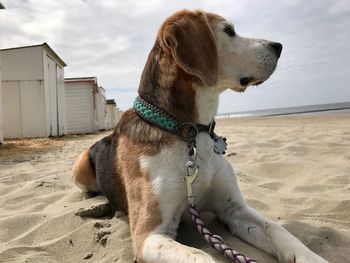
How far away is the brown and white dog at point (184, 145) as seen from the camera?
241cm

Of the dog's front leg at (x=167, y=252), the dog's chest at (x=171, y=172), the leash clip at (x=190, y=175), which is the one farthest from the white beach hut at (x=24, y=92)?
the dog's front leg at (x=167, y=252)

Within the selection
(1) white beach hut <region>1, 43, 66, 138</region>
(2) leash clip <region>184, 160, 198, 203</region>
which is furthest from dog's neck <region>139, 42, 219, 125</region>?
(1) white beach hut <region>1, 43, 66, 138</region>

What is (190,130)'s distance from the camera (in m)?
2.59

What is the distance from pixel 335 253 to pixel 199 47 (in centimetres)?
148

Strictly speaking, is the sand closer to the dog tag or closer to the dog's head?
the dog tag

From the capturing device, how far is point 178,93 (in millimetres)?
2623

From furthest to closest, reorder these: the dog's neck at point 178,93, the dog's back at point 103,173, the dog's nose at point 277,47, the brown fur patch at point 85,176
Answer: the brown fur patch at point 85,176 < the dog's back at point 103,173 < the dog's nose at point 277,47 < the dog's neck at point 178,93

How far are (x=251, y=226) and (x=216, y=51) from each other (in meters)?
1.16

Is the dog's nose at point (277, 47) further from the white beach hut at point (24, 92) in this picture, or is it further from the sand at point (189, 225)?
the white beach hut at point (24, 92)

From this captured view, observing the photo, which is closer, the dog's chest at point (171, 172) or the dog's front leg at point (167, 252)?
the dog's front leg at point (167, 252)

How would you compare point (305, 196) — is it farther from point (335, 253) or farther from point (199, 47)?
point (199, 47)

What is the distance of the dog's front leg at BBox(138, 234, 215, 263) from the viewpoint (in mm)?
2059

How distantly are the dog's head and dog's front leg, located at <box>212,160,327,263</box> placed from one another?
0.63 m

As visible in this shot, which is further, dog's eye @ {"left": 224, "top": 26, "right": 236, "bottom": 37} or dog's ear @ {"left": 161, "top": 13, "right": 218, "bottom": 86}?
dog's eye @ {"left": 224, "top": 26, "right": 236, "bottom": 37}
